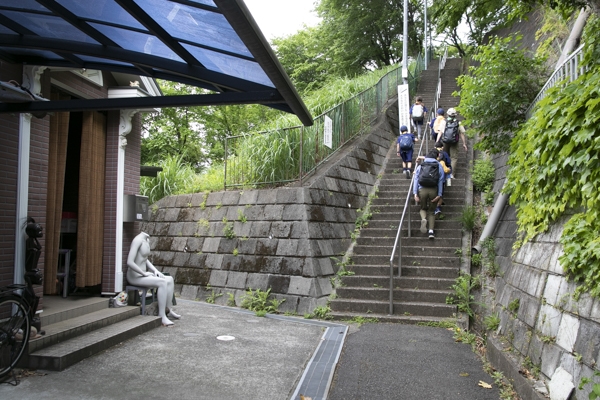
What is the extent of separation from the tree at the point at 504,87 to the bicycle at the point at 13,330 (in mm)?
7196

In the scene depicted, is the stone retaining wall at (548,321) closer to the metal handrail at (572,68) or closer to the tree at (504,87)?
the metal handrail at (572,68)

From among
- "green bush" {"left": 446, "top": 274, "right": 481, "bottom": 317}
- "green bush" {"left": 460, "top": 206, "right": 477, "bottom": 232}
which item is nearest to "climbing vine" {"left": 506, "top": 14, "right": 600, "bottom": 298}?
"green bush" {"left": 446, "top": 274, "right": 481, "bottom": 317}

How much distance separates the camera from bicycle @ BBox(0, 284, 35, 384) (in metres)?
4.38

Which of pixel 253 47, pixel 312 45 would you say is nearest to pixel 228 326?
pixel 253 47

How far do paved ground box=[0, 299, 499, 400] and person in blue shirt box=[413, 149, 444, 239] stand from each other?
3105 millimetres

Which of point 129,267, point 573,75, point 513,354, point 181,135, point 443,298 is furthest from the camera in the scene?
point 181,135

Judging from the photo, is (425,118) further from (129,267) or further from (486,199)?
(129,267)

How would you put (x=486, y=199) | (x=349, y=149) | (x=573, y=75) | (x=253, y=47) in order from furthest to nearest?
(x=349, y=149) → (x=486, y=199) → (x=573, y=75) → (x=253, y=47)

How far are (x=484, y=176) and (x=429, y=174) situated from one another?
2.30 meters

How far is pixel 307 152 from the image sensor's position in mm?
10781

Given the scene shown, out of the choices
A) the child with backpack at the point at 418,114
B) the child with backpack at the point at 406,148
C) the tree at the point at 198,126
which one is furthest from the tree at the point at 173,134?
the child with backpack at the point at 406,148

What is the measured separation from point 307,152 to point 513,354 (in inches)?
270

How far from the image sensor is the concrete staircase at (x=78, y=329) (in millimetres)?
4793

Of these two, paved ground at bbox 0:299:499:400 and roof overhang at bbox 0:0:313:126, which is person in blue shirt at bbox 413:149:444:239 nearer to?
paved ground at bbox 0:299:499:400
